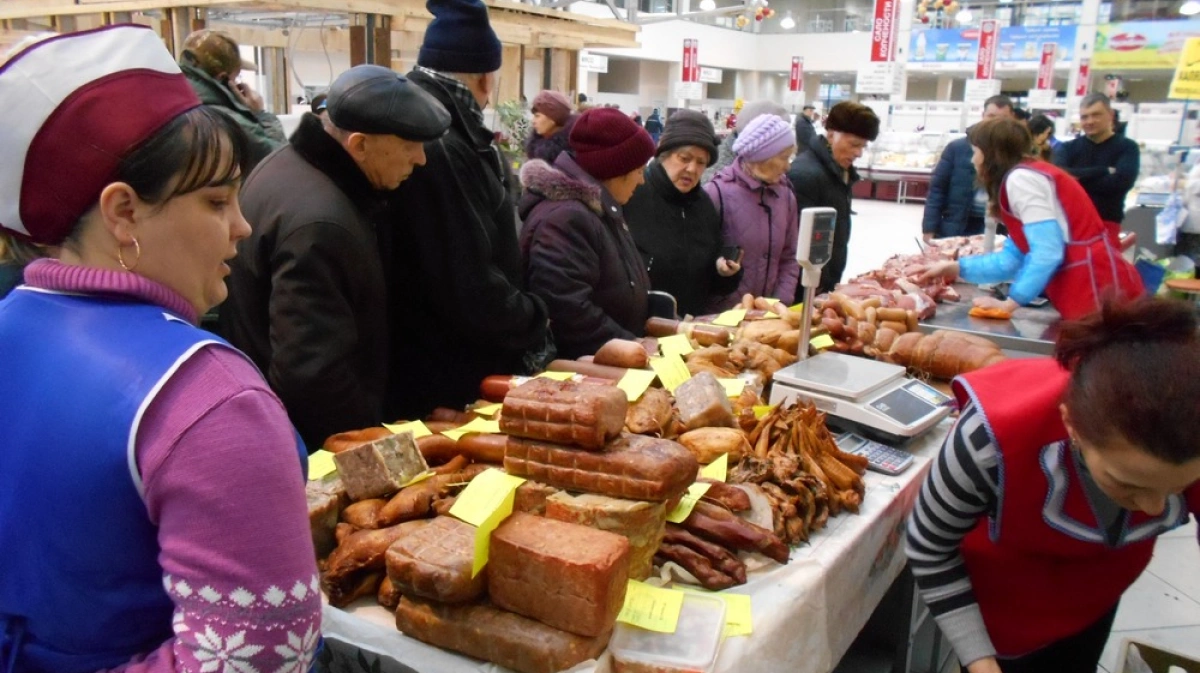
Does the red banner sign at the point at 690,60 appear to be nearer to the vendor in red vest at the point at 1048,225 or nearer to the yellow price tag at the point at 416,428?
the vendor in red vest at the point at 1048,225

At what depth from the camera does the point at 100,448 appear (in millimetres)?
913

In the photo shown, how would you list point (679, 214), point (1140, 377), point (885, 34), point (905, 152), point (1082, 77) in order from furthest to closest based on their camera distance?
point (1082, 77), point (905, 152), point (885, 34), point (679, 214), point (1140, 377)

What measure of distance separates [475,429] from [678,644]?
0.76m

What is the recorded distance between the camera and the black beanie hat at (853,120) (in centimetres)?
478

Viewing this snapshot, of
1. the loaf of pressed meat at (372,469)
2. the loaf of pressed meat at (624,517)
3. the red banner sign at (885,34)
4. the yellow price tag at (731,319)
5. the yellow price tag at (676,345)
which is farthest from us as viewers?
the red banner sign at (885,34)

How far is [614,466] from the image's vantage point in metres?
1.62

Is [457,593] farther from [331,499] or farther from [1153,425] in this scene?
[1153,425]

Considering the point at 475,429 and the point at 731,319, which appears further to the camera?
the point at 731,319

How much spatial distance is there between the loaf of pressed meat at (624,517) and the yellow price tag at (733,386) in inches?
34.7

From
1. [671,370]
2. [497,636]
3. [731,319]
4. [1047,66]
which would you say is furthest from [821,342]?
[1047,66]

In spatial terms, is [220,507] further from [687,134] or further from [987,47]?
[987,47]

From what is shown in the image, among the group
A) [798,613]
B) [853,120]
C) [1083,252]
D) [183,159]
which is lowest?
[798,613]

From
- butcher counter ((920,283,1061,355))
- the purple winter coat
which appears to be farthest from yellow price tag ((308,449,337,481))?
butcher counter ((920,283,1061,355))

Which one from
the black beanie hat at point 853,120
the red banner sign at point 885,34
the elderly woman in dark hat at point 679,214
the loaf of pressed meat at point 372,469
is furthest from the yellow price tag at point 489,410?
the red banner sign at point 885,34
